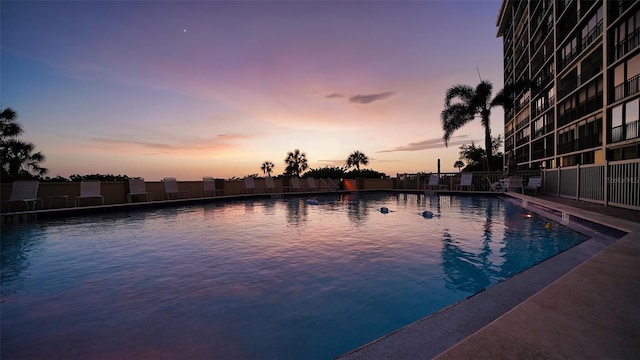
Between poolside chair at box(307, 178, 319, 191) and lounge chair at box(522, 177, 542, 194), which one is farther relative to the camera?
poolside chair at box(307, 178, 319, 191)

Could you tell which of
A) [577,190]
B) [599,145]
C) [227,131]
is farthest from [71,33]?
[599,145]

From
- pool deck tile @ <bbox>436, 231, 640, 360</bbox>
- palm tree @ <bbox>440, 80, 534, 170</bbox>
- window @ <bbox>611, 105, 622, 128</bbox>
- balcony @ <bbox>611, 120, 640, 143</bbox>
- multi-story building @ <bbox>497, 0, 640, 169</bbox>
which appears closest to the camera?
pool deck tile @ <bbox>436, 231, 640, 360</bbox>

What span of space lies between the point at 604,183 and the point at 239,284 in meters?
10.9

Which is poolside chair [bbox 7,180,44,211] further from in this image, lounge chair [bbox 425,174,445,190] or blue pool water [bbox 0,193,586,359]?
lounge chair [bbox 425,174,445,190]

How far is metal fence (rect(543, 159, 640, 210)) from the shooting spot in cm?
751

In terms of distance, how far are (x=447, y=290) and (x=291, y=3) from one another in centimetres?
1237

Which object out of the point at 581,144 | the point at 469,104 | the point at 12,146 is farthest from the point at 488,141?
the point at 12,146

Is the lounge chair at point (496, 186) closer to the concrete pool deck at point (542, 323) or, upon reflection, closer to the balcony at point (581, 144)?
the balcony at point (581, 144)

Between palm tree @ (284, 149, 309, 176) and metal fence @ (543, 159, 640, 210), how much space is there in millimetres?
34447

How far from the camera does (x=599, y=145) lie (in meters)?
17.9

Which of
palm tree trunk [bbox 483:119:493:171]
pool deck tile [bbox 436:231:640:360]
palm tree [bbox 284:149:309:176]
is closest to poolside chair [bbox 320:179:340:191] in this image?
palm tree trunk [bbox 483:119:493:171]

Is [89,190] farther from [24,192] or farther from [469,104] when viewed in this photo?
[469,104]

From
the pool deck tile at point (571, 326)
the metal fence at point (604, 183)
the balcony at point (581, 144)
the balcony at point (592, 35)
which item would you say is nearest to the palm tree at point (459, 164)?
the balcony at point (581, 144)

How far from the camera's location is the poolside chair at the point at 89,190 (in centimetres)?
1062
